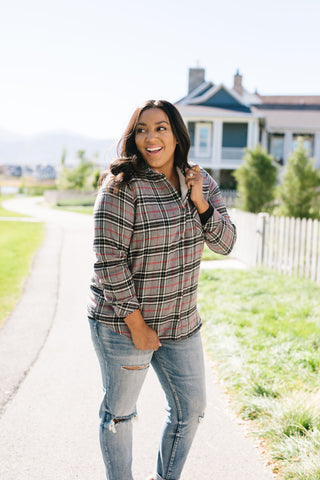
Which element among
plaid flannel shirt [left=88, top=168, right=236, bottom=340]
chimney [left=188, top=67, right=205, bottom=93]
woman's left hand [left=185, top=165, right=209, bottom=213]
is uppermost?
chimney [left=188, top=67, right=205, bottom=93]

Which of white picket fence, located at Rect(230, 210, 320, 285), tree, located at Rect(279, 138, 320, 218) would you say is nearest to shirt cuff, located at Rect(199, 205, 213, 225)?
white picket fence, located at Rect(230, 210, 320, 285)

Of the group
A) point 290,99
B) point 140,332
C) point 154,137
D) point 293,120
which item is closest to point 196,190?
point 154,137

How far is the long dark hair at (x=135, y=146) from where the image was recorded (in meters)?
2.17

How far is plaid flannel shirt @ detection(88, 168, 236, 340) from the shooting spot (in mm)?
2072

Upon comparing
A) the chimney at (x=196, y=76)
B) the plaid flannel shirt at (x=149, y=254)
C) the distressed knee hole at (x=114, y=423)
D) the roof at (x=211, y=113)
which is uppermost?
the chimney at (x=196, y=76)

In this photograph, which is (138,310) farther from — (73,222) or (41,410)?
(73,222)

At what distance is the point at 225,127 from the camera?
30.2m

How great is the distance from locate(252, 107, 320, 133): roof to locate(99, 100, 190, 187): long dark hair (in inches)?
1218

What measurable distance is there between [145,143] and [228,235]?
60cm

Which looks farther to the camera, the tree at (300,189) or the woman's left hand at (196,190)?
the tree at (300,189)

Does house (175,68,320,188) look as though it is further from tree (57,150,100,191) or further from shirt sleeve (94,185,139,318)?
shirt sleeve (94,185,139,318)

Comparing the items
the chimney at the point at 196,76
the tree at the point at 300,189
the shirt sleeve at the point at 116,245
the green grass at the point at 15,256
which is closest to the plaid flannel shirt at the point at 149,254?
the shirt sleeve at the point at 116,245

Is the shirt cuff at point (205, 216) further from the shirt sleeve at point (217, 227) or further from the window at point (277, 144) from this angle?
the window at point (277, 144)

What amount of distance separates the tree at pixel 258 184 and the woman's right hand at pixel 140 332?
17.8 metres
